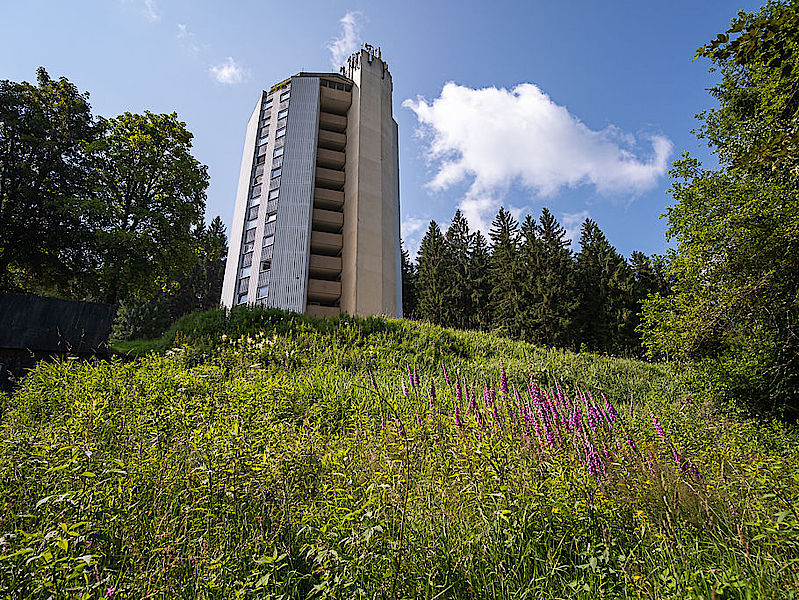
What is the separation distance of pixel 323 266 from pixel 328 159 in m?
9.53

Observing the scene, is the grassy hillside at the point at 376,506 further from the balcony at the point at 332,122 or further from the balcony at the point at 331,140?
the balcony at the point at 332,122

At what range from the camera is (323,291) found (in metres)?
29.0

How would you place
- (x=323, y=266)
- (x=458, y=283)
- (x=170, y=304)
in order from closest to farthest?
(x=323, y=266) → (x=458, y=283) → (x=170, y=304)

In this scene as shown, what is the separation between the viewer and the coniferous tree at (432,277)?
37.0 m

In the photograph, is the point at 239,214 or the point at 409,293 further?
the point at 409,293

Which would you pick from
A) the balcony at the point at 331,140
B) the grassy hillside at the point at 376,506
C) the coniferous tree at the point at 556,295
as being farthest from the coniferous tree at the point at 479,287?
the grassy hillside at the point at 376,506

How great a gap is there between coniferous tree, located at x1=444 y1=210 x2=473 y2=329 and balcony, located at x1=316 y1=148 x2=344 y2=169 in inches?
532

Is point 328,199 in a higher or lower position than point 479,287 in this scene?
higher

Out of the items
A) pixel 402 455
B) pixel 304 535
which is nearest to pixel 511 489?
pixel 402 455

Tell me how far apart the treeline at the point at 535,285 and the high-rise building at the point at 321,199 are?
8.68 metres

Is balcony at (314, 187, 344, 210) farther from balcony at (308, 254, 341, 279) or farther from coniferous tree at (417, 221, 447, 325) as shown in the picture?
coniferous tree at (417, 221, 447, 325)

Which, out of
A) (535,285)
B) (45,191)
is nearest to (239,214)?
(45,191)

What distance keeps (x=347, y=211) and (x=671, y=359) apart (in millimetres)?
25523

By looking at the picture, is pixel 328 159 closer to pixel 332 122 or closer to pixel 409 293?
pixel 332 122
